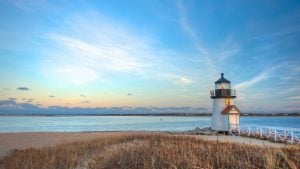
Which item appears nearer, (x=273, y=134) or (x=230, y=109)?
(x=273, y=134)

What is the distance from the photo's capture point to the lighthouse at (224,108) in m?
30.7

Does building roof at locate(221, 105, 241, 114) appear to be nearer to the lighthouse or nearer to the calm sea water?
the lighthouse

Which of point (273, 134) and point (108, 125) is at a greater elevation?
point (273, 134)

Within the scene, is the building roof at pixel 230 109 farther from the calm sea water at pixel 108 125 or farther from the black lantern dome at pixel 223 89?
the calm sea water at pixel 108 125

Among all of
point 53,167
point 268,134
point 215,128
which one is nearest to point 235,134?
point 215,128

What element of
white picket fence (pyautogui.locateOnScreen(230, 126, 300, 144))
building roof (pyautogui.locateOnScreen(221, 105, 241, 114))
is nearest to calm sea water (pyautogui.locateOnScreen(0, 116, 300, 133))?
white picket fence (pyautogui.locateOnScreen(230, 126, 300, 144))

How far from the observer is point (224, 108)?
104 feet

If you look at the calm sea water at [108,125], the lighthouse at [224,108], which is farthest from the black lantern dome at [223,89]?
the calm sea water at [108,125]

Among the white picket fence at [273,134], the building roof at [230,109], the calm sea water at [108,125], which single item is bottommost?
the calm sea water at [108,125]

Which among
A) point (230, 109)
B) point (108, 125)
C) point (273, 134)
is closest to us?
point (273, 134)

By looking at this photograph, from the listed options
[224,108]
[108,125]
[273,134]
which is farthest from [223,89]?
[108,125]

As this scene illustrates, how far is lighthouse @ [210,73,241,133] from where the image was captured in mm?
30656

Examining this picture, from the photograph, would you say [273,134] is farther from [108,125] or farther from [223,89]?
[108,125]

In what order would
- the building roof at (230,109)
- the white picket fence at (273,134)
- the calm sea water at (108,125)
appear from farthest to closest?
the calm sea water at (108,125) → the building roof at (230,109) → the white picket fence at (273,134)
